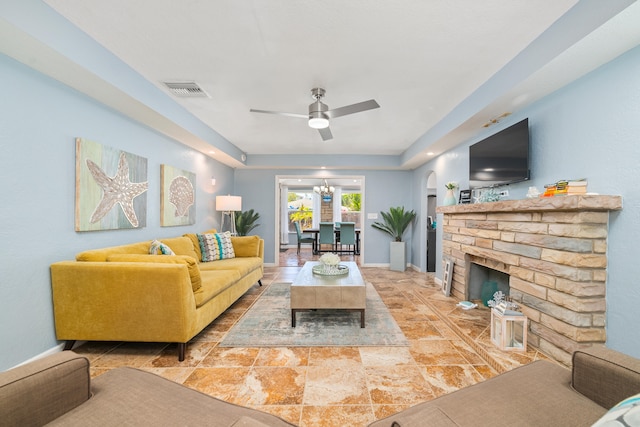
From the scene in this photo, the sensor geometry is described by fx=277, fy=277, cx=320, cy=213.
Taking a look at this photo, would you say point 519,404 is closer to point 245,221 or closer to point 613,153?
point 613,153

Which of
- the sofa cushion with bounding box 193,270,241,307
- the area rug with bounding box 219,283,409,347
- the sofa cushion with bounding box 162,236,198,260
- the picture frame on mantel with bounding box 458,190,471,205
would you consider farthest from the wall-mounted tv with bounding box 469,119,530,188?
the sofa cushion with bounding box 162,236,198,260

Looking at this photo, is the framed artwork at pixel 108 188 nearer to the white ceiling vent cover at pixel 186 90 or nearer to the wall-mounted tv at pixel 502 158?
the white ceiling vent cover at pixel 186 90

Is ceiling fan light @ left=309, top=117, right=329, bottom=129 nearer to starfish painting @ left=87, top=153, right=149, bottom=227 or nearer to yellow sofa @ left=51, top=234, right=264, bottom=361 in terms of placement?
yellow sofa @ left=51, top=234, right=264, bottom=361

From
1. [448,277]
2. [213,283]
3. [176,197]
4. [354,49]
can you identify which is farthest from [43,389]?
[448,277]

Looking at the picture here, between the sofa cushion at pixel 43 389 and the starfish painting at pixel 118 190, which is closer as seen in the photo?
the sofa cushion at pixel 43 389

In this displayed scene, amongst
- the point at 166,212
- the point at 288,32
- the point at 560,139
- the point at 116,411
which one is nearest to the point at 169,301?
the point at 116,411

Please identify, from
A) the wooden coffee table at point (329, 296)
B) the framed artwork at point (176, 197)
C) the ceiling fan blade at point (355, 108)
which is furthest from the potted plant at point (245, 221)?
the ceiling fan blade at point (355, 108)

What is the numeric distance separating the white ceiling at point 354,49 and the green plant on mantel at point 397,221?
265 centimetres

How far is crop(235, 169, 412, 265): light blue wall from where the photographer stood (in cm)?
626

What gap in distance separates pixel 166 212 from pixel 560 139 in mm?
4310

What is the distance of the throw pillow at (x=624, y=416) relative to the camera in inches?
22.5

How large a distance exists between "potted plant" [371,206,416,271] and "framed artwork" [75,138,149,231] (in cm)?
445

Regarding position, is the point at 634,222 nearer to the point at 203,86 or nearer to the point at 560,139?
the point at 560,139

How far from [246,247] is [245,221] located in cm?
159
